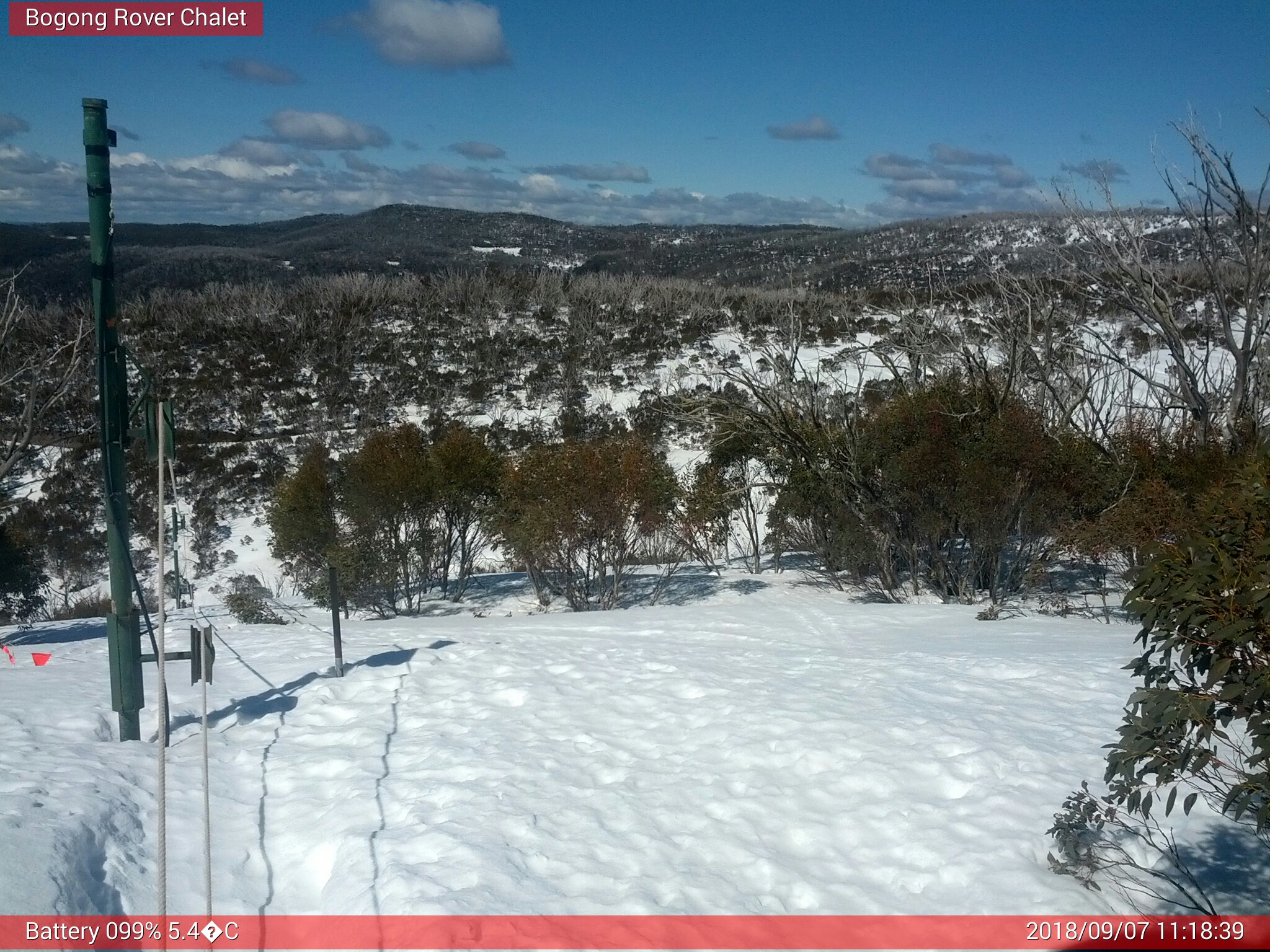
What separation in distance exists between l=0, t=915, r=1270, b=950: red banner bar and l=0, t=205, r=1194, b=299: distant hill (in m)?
41.0

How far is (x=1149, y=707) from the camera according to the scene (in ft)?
9.88

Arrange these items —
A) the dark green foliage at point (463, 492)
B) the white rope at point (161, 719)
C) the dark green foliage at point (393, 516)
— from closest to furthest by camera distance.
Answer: the white rope at point (161, 719)
the dark green foliage at point (393, 516)
the dark green foliage at point (463, 492)

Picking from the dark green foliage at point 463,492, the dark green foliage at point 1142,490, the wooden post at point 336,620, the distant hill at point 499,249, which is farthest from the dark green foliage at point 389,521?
the distant hill at point 499,249

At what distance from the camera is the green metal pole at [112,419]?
17.6 feet

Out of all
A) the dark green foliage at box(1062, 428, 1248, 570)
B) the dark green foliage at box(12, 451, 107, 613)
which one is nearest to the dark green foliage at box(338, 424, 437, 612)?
the dark green foliage at box(12, 451, 107, 613)

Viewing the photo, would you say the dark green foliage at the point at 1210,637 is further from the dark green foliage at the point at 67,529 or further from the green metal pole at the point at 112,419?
the dark green foliage at the point at 67,529

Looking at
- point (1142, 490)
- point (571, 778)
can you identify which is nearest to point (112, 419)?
point (571, 778)

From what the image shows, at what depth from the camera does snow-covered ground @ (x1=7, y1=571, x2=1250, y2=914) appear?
425 centimetres

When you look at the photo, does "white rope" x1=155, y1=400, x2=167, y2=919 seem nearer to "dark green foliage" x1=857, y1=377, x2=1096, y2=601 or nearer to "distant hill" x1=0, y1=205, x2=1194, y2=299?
"dark green foliage" x1=857, y1=377, x2=1096, y2=601

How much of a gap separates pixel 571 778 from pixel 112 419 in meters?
3.52

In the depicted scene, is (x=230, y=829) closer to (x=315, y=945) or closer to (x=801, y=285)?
(x=315, y=945)

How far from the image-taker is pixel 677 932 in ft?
13.1

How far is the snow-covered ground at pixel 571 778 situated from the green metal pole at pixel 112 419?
0.38 metres

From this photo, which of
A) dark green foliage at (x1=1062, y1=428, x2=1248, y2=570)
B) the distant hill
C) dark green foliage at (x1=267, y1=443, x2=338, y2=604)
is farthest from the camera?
the distant hill
